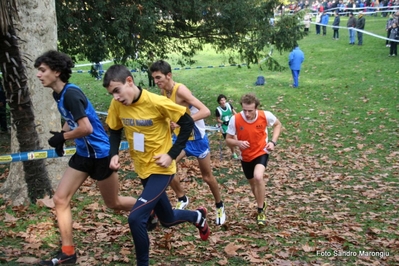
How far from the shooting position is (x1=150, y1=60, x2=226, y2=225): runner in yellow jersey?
20.2ft

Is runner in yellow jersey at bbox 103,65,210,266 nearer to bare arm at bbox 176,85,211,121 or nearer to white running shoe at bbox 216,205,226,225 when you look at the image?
bare arm at bbox 176,85,211,121

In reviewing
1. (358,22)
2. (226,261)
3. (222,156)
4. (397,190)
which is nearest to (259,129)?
(226,261)

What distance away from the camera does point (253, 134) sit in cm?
676

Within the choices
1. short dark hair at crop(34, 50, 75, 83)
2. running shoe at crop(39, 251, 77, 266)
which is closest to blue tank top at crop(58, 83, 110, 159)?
short dark hair at crop(34, 50, 75, 83)

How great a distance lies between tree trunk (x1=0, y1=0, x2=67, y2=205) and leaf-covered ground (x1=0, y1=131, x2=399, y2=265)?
37 centimetres

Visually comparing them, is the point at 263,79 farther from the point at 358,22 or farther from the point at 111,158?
the point at 111,158

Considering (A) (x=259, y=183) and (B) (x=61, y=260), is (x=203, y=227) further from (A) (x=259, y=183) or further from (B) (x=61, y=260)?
(B) (x=61, y=260)

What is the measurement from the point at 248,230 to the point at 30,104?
139 inches

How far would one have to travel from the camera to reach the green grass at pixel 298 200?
568cm

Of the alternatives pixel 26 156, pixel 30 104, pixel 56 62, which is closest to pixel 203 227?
pixel 56 62

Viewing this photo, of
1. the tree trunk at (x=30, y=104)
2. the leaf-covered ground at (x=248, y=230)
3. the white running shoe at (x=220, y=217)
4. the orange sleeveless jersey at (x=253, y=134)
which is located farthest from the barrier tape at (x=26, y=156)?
the orange sleeveless jersey at (x=253, y=134)

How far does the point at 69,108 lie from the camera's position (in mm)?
4738

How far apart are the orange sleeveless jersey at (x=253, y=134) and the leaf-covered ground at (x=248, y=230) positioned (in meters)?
1.07

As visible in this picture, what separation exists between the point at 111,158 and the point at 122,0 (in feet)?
29.4
